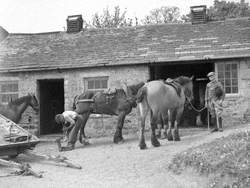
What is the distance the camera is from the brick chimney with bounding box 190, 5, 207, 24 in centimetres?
1947

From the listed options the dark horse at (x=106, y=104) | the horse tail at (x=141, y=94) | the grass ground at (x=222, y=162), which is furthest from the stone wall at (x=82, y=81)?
the grass ground at (x=222, y=162)

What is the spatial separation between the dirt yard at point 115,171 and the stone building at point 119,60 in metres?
4.84

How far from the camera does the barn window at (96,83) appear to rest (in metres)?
17.3

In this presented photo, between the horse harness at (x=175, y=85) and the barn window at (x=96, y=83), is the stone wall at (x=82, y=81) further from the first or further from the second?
the horse harness at (x=175, y=85)

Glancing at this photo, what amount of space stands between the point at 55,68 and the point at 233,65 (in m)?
7.60

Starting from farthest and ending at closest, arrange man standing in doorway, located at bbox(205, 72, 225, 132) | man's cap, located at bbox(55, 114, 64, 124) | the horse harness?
1. man standing in doorway, located at bbox(205, 72, 225, 132)
2. man's cap, located at bbox(55, 114, 64, 124)
3. the horse harness

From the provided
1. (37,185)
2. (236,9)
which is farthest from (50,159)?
(236,9)

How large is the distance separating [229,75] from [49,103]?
29.3ft

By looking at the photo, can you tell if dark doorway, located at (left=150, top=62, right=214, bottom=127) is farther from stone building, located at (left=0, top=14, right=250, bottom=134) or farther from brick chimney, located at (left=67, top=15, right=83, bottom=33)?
brick chimney, located at (left=67, top=15, right=83, bottom=33)

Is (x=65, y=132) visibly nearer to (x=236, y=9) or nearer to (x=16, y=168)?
(x=16, y=168)

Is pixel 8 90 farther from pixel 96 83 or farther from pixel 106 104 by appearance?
pixel 106 104

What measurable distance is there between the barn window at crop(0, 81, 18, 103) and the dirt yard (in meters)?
7.05

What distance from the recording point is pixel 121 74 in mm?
16922

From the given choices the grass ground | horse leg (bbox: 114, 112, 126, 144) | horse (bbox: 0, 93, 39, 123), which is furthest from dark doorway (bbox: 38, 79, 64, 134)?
the grass ground
